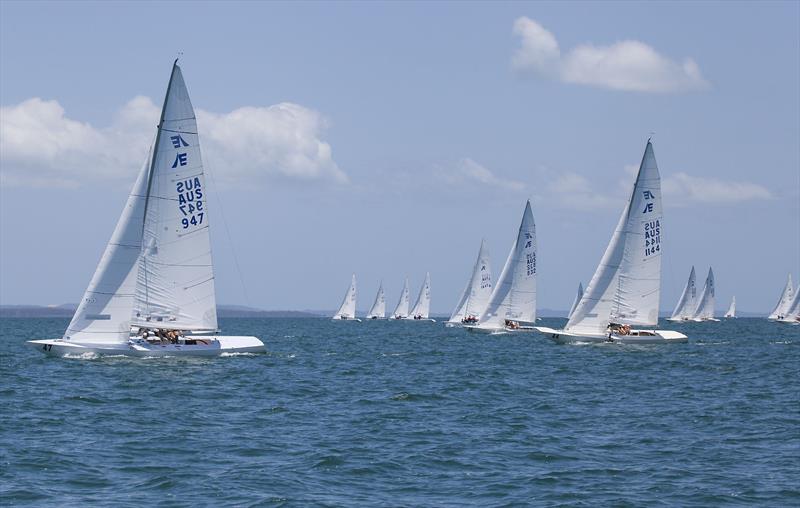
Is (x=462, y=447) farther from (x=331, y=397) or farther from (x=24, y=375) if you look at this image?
(x=24, y=375)

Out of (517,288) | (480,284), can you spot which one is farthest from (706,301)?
(517,288)

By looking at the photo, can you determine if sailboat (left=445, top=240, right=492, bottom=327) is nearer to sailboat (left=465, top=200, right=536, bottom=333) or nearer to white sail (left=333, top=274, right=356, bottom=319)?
sailboat (left=465, top=200, right=536, bottom=333)

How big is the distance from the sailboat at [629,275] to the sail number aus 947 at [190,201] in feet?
74.0

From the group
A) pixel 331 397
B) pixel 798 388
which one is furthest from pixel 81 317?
pixel 798 388

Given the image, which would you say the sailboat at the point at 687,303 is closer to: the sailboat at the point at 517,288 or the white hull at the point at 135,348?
the sailboat at the point at 517,288

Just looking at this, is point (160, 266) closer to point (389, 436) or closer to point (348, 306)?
point (389, 436)

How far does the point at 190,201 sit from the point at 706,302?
128 meters

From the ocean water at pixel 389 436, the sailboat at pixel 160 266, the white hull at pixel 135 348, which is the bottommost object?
the ocean water at pixel 389 436

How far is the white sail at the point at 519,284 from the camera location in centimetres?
7212

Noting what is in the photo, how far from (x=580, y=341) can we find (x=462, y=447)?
34187 mm

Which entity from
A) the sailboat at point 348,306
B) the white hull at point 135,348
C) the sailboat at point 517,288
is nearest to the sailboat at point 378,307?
the sailboat at point 348,306

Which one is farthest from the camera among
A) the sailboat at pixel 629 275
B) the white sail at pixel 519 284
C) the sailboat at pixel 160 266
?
the white sail at pixel 519 284

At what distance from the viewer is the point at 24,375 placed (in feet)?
116

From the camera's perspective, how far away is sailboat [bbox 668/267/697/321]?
149m
